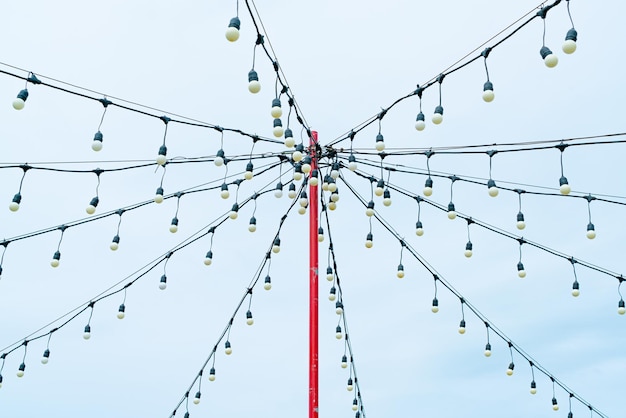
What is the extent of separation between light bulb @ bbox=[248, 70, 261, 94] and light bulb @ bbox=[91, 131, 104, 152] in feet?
6.37

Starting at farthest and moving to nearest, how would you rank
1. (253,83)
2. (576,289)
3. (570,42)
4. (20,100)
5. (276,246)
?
(276,246) → (576,289) → (20,100) → (253,83) → (570,42)

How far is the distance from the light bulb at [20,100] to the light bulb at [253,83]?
2094 mm

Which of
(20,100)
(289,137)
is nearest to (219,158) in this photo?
(289,137)

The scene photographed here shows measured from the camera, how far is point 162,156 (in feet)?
23.6

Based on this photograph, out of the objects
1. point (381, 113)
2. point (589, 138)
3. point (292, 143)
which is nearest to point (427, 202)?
point (381, 113)

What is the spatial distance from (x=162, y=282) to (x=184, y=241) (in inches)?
31.7

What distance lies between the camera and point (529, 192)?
8.59 meters

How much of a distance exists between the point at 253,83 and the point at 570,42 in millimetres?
2322

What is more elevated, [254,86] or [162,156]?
[254,86]

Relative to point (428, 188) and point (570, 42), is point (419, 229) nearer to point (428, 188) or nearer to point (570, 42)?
point (428, 188)

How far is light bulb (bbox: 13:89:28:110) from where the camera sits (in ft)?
20.2

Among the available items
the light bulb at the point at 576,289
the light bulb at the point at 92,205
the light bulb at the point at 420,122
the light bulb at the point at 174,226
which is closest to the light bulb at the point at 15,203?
the light bulb at the point at 92,205

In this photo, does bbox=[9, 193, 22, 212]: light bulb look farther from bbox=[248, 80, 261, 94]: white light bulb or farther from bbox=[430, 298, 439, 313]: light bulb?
bbox=[430, 298, 439, 313]: light bulb

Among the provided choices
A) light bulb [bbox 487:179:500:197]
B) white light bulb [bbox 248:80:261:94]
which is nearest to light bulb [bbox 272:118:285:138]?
white light bulb [bbox 248:80:261:94]
